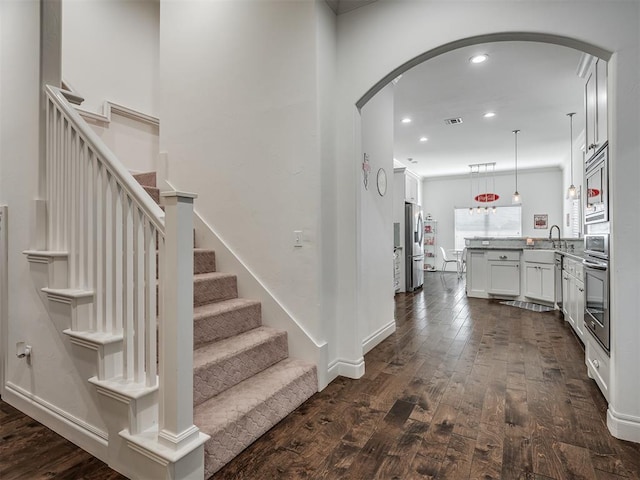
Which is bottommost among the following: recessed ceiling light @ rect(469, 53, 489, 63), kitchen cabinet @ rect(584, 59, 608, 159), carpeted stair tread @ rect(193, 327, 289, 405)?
carpeted stair tread @ rect(193, 327, 289, 405)

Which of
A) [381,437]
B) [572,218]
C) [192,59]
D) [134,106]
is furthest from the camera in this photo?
[572,218]

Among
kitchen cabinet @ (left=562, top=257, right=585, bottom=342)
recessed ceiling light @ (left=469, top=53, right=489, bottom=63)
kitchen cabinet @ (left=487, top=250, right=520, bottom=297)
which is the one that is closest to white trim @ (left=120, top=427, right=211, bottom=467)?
kitchen cabinet @ (left=562, top=257, right=585, bottom=342)

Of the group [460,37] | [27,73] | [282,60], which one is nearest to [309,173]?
[282,60]

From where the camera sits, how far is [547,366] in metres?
2.96

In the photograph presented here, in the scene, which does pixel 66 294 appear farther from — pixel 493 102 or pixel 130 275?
pixel 493 102

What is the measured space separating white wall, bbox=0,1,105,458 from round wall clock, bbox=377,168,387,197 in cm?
288

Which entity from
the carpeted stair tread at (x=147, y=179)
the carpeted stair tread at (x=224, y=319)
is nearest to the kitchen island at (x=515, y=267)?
the carpeted stair tread at (x=224, y=319)

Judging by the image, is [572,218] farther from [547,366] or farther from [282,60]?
[282,60]

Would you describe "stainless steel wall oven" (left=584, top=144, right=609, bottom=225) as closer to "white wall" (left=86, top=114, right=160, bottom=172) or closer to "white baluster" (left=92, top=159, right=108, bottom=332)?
"white baluster" (left=92, top=159, right=108, bottom=332)

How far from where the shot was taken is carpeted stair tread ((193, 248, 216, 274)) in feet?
9.23

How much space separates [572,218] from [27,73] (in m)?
9.68

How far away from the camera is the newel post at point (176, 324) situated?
1471 millimetres

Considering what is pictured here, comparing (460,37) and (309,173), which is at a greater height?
(460,37)

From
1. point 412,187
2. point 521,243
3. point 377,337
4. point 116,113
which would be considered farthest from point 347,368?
point 412,187
